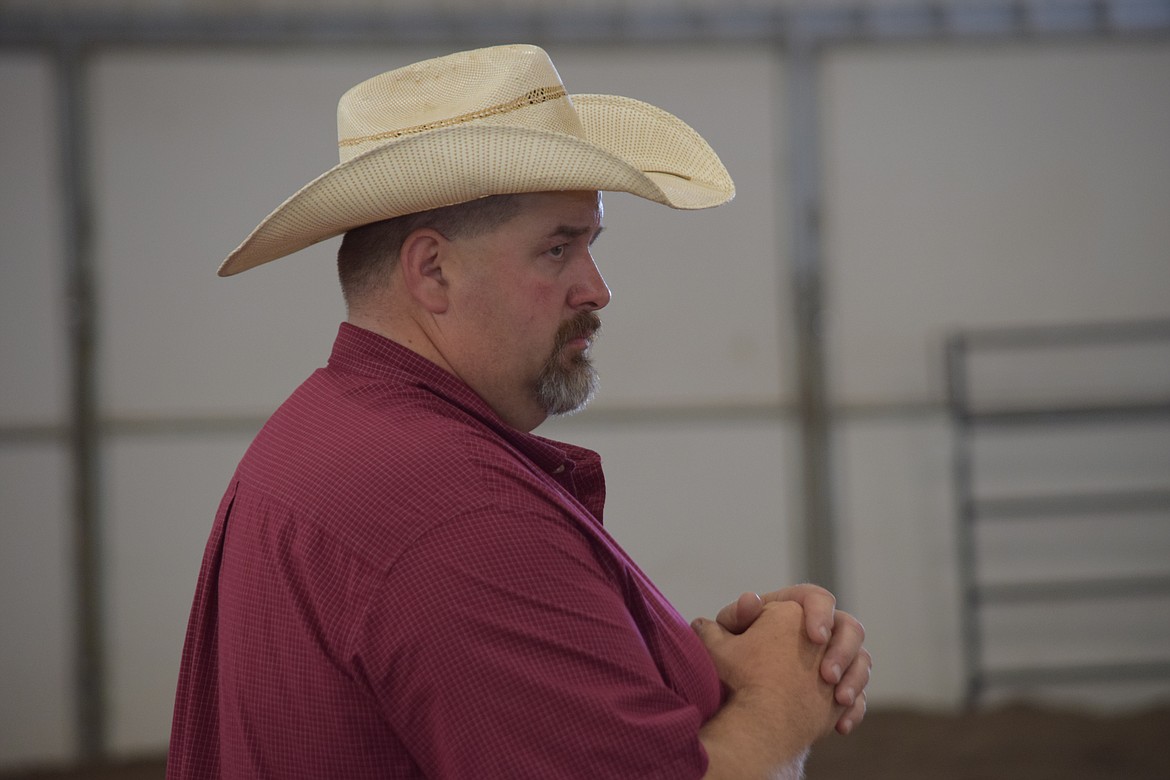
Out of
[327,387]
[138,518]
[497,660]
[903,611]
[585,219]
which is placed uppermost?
[585,219]

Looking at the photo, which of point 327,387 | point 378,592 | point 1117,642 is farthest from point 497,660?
point 1117,642

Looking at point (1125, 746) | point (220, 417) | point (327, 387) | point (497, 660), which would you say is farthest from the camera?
point (220, 417)

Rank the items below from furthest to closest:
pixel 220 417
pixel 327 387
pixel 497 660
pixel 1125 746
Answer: pixel 220 417
pixel 1125 746
pixel 327 387
pixel 497 660

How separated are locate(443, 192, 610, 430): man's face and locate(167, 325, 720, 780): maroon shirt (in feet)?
0.46

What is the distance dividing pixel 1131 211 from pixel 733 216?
1706mm

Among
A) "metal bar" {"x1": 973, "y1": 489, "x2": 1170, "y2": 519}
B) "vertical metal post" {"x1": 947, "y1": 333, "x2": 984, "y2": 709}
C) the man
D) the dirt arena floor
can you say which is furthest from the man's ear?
"metal bar" {"x1": 973, "y1": 489, "x2": 1170, "y2": 519}

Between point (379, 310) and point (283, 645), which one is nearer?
point (283, 645)

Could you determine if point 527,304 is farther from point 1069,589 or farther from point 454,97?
point 1069,589

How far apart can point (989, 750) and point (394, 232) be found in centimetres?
376

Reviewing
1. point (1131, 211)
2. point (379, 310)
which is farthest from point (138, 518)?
point (1131, 211)

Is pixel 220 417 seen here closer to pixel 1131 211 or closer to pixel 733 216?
pixel 733 216

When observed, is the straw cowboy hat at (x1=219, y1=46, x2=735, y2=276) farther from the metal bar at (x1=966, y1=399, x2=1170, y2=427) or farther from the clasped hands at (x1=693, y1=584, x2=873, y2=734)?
the metal bar at (x1=966, y1=399, x2=1170, y2=427)

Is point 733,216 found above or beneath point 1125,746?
above

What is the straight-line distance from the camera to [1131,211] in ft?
16.0
